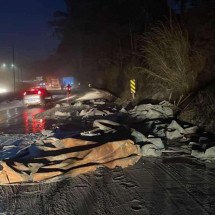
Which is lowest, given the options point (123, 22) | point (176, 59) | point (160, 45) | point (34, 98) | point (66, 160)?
point (34, 98)

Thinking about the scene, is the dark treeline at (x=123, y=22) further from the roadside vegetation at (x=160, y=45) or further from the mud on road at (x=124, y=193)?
the mud on road at (x=124, y=193)

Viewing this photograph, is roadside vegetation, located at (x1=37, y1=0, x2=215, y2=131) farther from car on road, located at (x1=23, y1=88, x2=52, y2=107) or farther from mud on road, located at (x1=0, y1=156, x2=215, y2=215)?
car on road, located at (x1=23, y1=88, x2=52, y2=107)

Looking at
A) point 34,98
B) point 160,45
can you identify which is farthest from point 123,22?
point 160,45

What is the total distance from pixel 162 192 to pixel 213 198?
0.86 meters

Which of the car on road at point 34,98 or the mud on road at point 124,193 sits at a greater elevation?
the mud on road at point 124,193

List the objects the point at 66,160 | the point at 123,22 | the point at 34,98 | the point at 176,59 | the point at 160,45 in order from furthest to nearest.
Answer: the point at 123,22 < the point at 34,98 < the point at 160,45 < the point at 176,59 < the point at 66,160

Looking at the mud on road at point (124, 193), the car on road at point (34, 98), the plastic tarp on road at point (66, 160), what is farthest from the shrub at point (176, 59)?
the car on road at point (34, 98)

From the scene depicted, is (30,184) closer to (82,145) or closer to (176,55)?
(82,145)

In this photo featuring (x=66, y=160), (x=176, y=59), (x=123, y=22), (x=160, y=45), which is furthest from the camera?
(x=123, y=22)

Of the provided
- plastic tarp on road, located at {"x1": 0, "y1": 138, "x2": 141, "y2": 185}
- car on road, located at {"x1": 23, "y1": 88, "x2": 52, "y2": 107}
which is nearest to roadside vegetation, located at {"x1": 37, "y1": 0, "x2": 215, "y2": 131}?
plastic tarp on road, located at {"x1": 0, "y1": 138, "x2": 141, "y2": 185}

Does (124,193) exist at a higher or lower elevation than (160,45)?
lower

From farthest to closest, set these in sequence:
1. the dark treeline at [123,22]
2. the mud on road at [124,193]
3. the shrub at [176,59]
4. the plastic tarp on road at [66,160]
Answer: the dark treeline at [123,22] < the shrub at [176,59] < the plastic tarp on road at [66,160] < the mud on road at [124,193]

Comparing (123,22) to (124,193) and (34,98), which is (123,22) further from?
(124,193)

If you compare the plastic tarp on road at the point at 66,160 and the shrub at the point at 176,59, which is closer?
the plastic tarp on road at the point at 66,160
